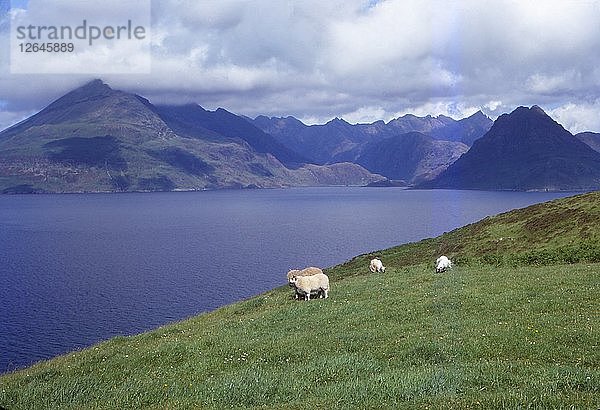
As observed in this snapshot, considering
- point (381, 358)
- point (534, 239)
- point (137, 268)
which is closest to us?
point (381, 358)

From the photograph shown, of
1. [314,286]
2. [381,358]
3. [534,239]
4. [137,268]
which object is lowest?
[137,268]

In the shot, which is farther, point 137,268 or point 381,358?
point 137,268

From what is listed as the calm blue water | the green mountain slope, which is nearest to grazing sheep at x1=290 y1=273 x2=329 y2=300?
the green mountain slope

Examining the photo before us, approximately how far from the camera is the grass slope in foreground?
14523mm

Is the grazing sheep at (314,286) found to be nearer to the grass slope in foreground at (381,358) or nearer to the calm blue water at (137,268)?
the grass slope in foreground at (381,358)

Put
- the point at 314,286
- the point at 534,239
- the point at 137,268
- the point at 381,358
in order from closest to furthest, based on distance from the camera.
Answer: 1. the point at 381,358
2. the point at 314,286
3. the point at 534,239
4. the point at 137,268

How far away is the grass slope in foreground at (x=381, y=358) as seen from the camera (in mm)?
14523

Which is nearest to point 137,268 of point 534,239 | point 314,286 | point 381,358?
point 314,286

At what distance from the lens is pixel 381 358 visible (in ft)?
62.2

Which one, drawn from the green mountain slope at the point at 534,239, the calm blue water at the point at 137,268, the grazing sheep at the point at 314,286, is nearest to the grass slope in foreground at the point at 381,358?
the grazing sheep at the point at 314,286

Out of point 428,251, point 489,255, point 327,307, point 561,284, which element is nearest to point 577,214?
point 489,255

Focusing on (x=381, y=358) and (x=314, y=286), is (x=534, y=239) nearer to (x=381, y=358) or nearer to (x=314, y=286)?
(x=314, y=286)

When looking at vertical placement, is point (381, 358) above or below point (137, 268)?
above

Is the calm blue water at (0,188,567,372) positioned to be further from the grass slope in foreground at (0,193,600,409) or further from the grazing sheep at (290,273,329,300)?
the grass slope in foreground at (0,193,600,409)
